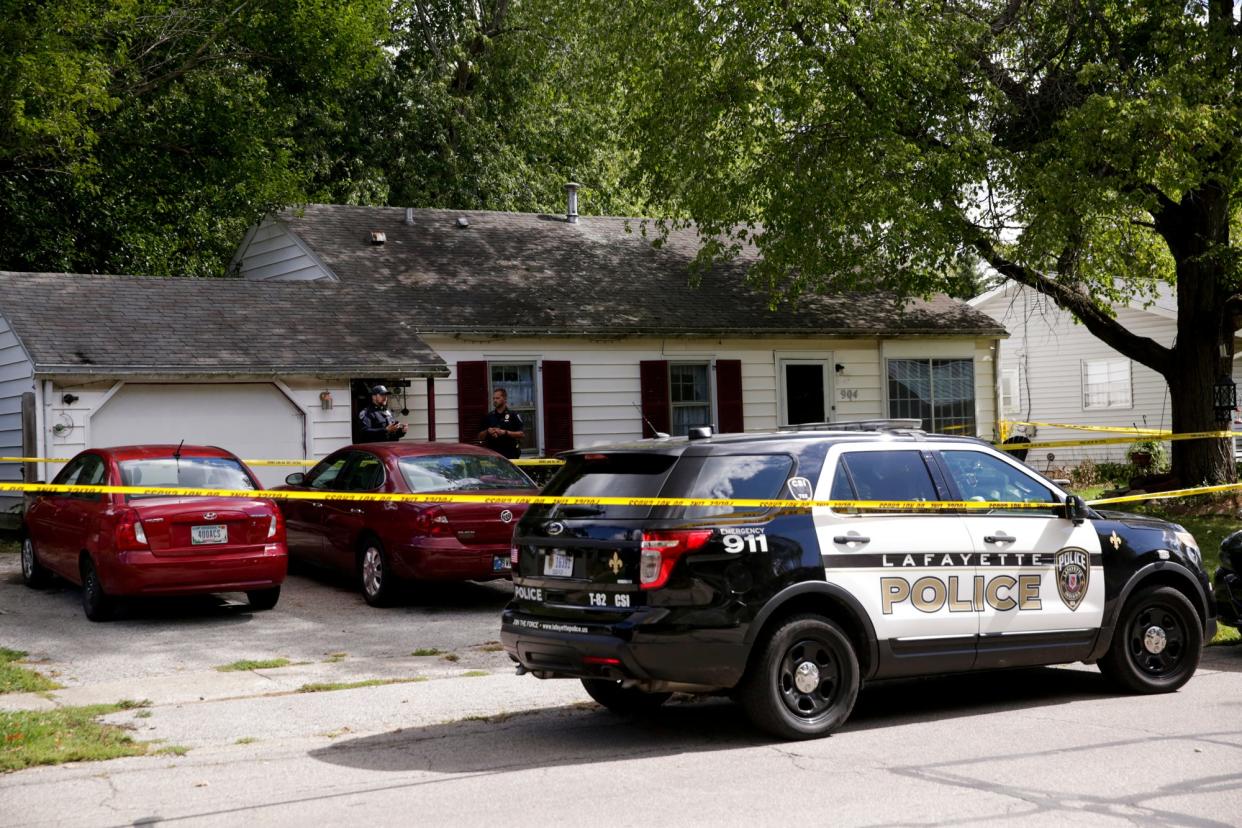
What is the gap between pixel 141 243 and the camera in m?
26.7

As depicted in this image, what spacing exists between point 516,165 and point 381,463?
2076 centimetres

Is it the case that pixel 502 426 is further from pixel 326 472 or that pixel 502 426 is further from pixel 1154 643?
pixel 1154 643

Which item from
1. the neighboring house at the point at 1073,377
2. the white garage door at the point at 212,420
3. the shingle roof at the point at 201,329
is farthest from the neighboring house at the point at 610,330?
the neighboring house at the point at 1073,377

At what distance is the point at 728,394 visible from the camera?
22406 mm

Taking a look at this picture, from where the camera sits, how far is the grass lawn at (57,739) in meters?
7.31

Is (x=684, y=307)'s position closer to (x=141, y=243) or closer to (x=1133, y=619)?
(x=141, y=243)

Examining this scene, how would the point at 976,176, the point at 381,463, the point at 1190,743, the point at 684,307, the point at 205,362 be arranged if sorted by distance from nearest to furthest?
the point at 1190,743, the point at 381,463, the point at 205,362, the point at 976,176, the point at 684,307

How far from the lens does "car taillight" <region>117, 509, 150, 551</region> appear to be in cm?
1159

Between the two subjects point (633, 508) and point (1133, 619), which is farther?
point (1133, 619)

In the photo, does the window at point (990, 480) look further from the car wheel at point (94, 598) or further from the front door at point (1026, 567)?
the car wheel at point (94, 598)

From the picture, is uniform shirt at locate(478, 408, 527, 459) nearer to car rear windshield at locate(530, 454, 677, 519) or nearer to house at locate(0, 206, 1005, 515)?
house at locate(0, 206, 1005, 515)

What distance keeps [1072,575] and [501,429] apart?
9.45 metres

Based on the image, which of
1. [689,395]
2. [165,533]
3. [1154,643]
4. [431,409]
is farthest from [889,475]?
[689,395]

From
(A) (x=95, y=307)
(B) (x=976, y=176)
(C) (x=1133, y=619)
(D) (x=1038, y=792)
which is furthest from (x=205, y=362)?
(D) (x=1038, y=792)
